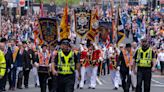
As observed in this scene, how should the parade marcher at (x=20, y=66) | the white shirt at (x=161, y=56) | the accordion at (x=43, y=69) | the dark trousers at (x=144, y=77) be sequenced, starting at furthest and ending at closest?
the white shirt at (x=161, y=56), the parade marcher at (x=20, y=66), the accordion at (x=43, y=69), the dark trousers at (x=144, y=77)

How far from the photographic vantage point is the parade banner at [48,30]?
23.9 meters

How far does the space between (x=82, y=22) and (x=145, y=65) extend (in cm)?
881

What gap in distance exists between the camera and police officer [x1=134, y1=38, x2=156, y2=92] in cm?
1905

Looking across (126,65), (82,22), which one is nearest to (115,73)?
(126,65)

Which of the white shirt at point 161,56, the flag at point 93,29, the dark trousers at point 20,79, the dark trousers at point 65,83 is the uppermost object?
the flag at point 93,29

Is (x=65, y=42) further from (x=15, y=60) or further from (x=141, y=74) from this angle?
(x=15, y=60)

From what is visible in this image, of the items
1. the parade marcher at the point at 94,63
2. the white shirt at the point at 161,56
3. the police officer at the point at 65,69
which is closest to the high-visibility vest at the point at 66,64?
the police officer at the point at 65,69

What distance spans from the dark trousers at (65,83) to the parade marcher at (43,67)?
9.18ft

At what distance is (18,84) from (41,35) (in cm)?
201

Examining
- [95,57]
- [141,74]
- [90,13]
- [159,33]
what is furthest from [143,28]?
[141,74]

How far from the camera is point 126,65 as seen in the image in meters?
20.7

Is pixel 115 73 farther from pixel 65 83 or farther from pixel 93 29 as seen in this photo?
pixel 65 83

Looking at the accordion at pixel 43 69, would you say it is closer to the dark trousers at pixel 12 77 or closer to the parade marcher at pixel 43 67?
the parade marcher at pixel 43 67

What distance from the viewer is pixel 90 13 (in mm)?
27953
